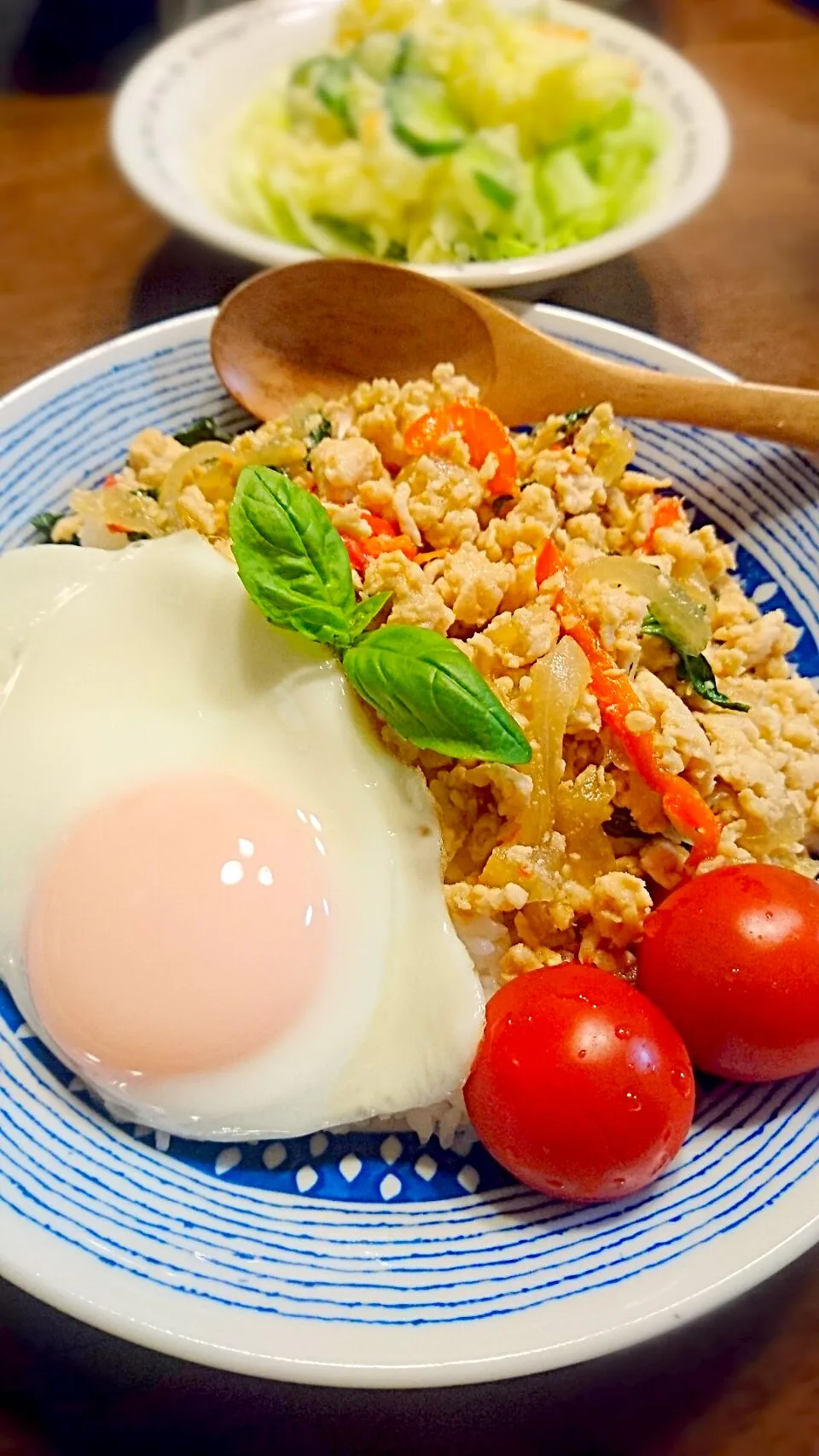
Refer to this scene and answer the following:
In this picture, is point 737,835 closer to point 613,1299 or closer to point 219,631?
point 613,1299

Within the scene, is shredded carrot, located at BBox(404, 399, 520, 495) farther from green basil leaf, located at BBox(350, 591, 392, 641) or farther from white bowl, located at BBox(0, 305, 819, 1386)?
white bowl, located at BBox(0, 305, 819, 1386)

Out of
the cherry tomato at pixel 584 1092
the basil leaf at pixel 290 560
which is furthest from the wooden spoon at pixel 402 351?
the cherry tomato at pixel 584 1092

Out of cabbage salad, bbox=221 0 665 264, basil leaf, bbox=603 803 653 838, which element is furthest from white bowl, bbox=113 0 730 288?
basil leaf, bbox=603 803 653 838

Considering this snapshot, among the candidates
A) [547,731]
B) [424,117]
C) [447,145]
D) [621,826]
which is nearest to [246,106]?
[424,117]

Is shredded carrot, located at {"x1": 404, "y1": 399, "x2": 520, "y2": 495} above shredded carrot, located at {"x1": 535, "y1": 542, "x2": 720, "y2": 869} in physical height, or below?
above

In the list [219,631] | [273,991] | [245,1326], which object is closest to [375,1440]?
[245,1326]

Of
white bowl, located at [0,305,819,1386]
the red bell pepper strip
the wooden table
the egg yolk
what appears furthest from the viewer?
the red bell pepper strip
